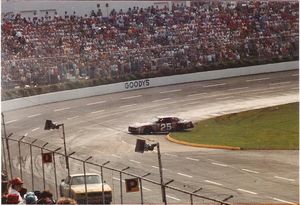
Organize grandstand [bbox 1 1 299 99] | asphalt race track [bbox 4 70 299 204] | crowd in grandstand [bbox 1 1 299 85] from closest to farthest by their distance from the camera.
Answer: asphalt race track [bbox 4 70 299 204]
crowd in grandstand [bbox 1 1 299 85]
grandstand [bbox 1 1 299 99]

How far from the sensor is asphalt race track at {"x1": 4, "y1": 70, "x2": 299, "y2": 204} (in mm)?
18438

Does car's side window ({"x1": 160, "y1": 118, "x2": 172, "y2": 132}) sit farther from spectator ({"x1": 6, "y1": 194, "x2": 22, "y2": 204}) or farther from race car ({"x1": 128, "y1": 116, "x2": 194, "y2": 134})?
spectator ({"x1": 6, "y1": 194, "x2": 22, "y2": 204})

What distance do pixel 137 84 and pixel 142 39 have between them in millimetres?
3271

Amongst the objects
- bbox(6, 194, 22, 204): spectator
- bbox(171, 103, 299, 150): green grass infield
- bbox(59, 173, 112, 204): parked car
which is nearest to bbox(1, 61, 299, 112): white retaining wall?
bbox(171, 103, 299, 150): green grass infield

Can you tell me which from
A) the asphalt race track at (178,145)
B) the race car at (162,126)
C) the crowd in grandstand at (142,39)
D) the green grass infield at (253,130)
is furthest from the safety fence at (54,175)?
the crowd in grandstand at (142,39)

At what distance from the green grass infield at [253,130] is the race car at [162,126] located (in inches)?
13.8

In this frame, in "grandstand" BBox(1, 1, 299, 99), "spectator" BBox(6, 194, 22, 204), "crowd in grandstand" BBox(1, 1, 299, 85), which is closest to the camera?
"spectator" BBox(6, 194, 22, 204)

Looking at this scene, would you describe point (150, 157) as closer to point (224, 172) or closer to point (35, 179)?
point (224, 172)

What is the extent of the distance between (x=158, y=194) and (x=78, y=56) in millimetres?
20451

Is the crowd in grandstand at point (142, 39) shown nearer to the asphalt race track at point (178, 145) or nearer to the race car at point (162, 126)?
the asphalt race track at point (178, 145)

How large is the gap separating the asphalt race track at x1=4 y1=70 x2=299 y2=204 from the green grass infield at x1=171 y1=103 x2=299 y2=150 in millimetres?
988

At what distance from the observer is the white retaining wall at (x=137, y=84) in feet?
109

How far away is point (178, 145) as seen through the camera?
1009 inches

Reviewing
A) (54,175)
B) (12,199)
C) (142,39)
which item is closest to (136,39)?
(142,39)
